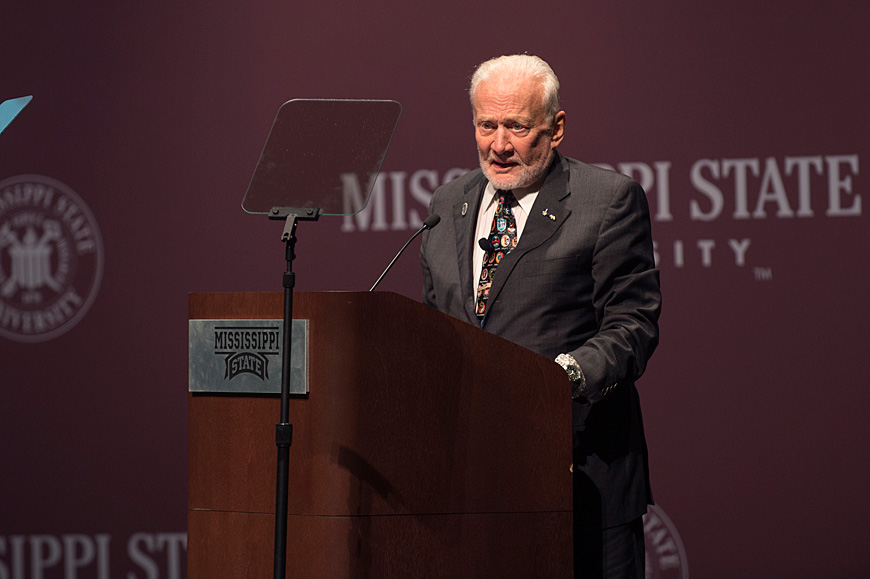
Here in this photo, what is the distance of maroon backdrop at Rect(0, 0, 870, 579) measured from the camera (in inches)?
131

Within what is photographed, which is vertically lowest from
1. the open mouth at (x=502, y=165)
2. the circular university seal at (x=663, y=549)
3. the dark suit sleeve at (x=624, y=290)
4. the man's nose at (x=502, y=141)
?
the circular university seal at (x=663, y=549)

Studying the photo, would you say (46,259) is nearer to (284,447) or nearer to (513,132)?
(513,132)

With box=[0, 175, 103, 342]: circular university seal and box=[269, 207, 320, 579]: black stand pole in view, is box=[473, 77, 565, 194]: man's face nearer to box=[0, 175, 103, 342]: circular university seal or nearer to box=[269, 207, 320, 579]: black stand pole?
box=[269, 207, 320, 579]: black stand pole

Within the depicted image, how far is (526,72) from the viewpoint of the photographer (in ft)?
7.02

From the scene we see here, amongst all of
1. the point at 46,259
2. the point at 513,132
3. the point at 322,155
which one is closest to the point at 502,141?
the point at 513,132

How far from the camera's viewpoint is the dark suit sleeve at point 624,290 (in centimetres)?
191

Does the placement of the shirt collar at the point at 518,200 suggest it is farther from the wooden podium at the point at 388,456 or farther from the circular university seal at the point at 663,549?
the circular university seal at the point at 663,549

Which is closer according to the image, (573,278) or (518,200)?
(573,278)

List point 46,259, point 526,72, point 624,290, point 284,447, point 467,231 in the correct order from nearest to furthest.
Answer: point 284,447 → point 624,290 → point 526,72 → point 467,231 → point 46,259

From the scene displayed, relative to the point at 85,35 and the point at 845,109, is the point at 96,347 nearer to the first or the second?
the point at 85,35

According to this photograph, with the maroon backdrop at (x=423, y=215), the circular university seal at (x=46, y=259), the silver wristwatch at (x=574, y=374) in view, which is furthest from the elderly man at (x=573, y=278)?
the circular university seal at (x=46, y=259)

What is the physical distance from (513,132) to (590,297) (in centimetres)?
41

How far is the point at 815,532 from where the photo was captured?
333 cm

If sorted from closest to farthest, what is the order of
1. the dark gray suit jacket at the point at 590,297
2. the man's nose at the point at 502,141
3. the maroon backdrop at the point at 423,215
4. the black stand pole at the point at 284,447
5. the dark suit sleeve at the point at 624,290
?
the black stand pole at the point at 284,447 < the dark suit sleeve at the point at 624,290 < the dark gray suit jacket at the point at 590,297 < the man's nose at the point at 502,141 < the maroon backdrop at the point at 423,215
